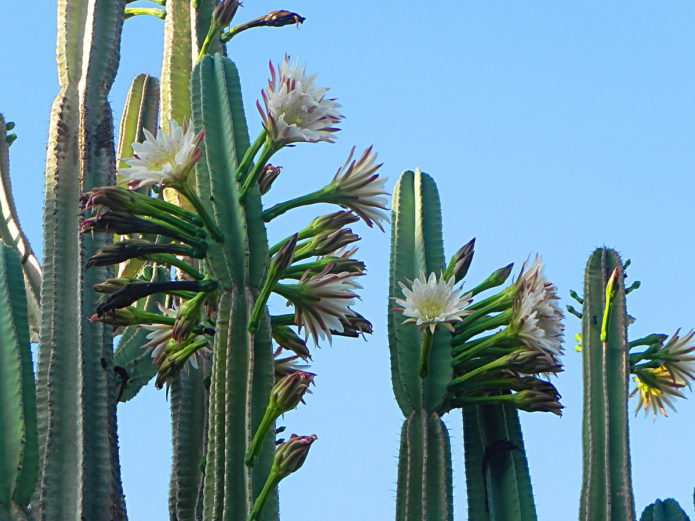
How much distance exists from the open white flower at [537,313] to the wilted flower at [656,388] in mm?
801

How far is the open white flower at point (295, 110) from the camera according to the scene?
375 cm

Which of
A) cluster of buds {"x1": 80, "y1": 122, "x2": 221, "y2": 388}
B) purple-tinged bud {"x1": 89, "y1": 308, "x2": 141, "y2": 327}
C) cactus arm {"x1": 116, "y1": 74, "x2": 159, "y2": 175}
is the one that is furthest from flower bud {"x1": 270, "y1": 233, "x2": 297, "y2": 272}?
cactus arm {"x1": 116, "y1": 74, "x2": 159, "y2": 175}

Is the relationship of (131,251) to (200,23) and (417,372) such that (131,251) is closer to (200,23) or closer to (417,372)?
(417,372)

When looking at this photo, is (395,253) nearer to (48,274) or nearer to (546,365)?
(546,365)

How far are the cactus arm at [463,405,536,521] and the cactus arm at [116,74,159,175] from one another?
207 centimetres

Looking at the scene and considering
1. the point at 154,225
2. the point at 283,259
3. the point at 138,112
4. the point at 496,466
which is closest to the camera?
the point at 283,259

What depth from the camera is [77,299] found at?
3947 mm

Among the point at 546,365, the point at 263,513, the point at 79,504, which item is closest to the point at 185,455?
the point at 79,504

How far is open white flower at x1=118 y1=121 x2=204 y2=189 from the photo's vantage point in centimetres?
370

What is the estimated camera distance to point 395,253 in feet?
14.6

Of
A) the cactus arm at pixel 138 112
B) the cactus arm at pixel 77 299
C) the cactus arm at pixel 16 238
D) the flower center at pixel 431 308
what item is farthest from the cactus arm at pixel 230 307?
the cactus arm at pixel 138 112

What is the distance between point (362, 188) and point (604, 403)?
47.1 inches

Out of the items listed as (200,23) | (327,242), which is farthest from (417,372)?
(200,23)

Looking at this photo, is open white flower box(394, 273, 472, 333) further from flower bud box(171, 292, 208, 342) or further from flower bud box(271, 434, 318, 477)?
flower bud box(271, 434, 318, 477)
